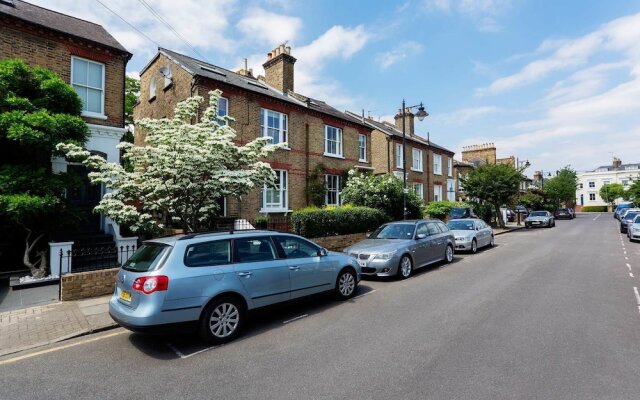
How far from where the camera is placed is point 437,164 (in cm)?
3359

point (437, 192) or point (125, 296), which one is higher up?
point (437, 192)

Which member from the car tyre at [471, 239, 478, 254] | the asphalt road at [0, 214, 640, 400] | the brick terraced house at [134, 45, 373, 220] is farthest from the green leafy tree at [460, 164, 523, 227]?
the asphalt road at [0, 214, 640, 400]

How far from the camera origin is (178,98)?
1566cm

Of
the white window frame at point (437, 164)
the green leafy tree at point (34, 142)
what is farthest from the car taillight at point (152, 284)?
the white window frame at point (437, 164)

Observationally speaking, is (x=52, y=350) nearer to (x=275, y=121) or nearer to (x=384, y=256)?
(x=384, y=256)

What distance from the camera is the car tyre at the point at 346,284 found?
7297 millimetres

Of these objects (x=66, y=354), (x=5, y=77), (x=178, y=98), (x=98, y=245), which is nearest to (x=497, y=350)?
(x=66, y=354)

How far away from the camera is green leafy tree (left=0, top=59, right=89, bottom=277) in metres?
8.23

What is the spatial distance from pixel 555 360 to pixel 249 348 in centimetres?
411

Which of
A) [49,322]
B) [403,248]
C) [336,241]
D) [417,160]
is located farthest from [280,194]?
[417,160]

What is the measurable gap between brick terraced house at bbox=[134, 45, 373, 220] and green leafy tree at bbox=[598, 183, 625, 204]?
284 ft

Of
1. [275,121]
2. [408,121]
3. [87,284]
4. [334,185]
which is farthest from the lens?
[408,121]

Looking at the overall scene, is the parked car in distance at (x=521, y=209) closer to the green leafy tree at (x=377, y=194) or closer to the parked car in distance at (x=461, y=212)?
the parked car in distance at (x=461, y=212)

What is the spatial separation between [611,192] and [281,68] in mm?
93039
